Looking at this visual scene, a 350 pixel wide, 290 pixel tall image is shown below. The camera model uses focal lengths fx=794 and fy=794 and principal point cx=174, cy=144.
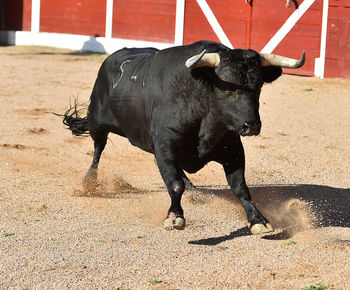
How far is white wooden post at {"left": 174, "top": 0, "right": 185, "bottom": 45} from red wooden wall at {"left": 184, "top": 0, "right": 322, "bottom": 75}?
0.08 metres

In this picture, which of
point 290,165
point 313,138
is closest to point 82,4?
point 313,138

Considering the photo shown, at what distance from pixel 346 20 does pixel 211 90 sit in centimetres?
863

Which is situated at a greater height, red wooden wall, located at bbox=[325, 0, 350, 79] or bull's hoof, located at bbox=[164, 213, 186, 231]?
red wooden wall, located at bbox=[325, 0, 350, 79]

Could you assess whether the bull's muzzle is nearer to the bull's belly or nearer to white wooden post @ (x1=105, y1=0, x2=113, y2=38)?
the bull's belly

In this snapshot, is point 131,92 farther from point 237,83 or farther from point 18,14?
point 18,14

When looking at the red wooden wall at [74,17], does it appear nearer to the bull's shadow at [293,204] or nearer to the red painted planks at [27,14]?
the red painted planks at [27,14]

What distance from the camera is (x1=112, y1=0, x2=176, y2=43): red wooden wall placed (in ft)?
50.8

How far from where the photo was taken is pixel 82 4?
1667 centimetres

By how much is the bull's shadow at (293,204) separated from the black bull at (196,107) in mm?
290

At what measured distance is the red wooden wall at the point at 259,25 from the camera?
13688 millimetres

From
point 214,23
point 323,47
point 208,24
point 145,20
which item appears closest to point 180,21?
point 208,24

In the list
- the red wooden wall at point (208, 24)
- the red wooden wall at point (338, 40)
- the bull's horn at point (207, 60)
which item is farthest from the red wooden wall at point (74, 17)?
the bull's horn at point (207, 60)

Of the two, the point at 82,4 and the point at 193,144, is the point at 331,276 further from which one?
the point at 82,4

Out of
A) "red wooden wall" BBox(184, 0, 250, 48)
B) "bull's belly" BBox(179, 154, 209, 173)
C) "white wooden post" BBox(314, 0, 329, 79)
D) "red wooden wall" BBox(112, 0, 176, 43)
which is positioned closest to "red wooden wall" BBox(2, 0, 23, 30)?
"red wooden wall" BBox(112, 0, 176, 43)
